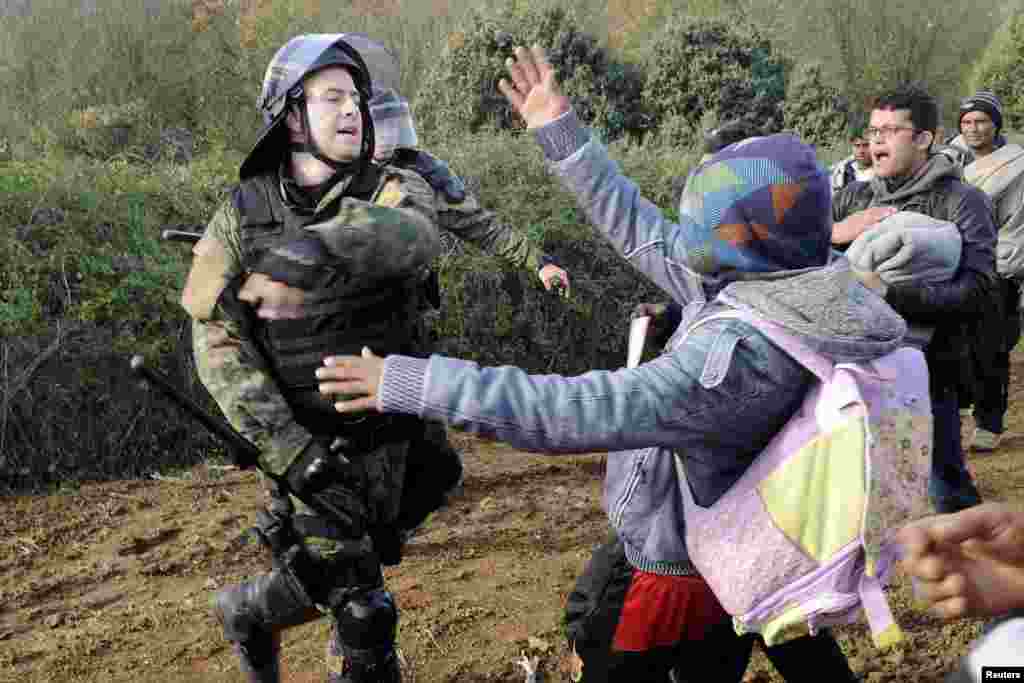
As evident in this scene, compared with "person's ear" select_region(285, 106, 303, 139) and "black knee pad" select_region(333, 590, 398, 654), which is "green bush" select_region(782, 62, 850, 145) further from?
"black knee pad" select_region(333, 590, 398, 654)

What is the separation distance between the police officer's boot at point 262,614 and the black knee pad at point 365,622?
0.11 meters

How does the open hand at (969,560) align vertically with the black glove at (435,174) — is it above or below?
above

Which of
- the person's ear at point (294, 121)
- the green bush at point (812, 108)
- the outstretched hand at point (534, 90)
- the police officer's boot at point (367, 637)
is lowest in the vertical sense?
the green bush at point (812, 108)

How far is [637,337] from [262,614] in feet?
4.49

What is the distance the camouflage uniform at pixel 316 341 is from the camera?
8.75ft

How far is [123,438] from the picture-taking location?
20.1ft

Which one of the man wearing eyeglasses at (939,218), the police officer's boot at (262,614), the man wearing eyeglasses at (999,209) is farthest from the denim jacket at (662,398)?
the man wearing eyeglasses at (999,209)

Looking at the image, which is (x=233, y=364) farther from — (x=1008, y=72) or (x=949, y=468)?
(x=1008, y=72)

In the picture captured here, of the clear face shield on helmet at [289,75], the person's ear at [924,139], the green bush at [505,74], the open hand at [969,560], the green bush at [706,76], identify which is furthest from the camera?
the green bush at [706,76]

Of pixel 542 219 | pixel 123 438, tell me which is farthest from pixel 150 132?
pixel 123 438

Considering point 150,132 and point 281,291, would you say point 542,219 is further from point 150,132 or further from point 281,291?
point 281,291

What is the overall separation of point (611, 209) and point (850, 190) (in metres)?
2.05

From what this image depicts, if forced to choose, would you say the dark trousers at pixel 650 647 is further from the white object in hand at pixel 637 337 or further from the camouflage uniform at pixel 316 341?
the camouflage uniform at pixel 316 341

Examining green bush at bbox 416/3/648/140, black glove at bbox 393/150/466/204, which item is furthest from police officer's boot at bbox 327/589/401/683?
green bush at bbox 416/3/648/140
